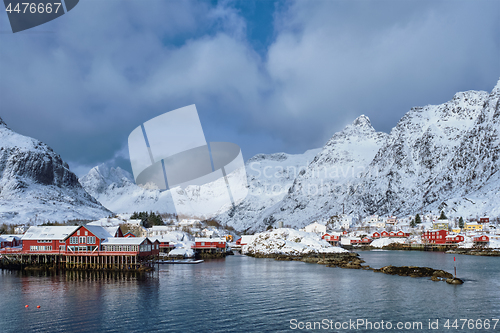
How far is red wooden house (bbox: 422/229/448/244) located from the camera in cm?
15350

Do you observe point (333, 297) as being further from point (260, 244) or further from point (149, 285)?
point (260, 244)

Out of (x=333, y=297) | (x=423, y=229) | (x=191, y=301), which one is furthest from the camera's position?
(x=423, y=229)

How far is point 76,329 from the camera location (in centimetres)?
3172

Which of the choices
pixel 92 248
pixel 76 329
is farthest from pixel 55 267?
pixel 76 329

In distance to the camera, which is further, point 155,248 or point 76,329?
point 155,248

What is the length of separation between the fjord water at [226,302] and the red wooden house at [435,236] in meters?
97.3

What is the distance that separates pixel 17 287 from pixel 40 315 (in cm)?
2224

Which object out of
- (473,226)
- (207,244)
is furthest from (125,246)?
(473,226)

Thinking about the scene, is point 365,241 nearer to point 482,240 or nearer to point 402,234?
point 402,234

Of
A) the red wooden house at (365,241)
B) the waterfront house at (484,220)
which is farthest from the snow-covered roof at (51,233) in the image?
the waterfront house at (484,220)

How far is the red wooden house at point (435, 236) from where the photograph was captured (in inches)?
Result: 6043

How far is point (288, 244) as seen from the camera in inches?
4879

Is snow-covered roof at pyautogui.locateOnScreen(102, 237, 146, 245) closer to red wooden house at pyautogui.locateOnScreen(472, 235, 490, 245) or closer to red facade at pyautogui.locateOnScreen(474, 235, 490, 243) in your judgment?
red wooden house at pyautogui.locateOnScreen(472, 235, 490, 245)

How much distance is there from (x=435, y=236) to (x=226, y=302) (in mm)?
140851
